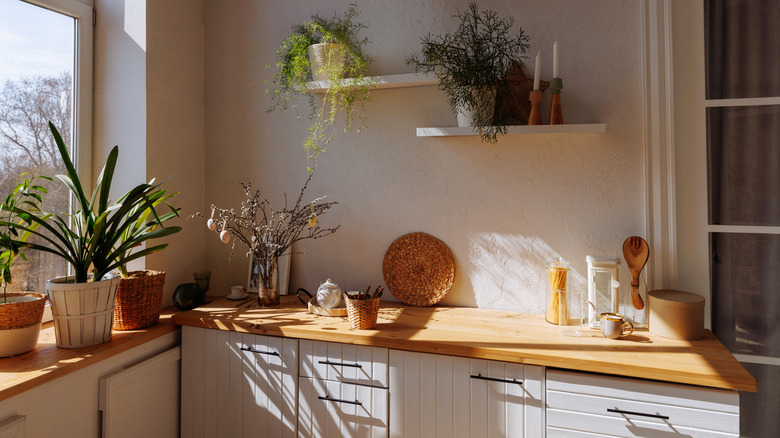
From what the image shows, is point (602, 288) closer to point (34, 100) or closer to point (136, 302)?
point (136, 302)

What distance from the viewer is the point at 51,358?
1601 mm

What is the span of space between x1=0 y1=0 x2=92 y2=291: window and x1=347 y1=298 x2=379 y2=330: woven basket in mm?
1337

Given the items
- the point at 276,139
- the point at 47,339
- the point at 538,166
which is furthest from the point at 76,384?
the point at 538,166

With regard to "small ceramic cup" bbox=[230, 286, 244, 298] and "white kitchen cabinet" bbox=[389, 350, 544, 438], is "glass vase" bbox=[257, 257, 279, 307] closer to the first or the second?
"small ceramic cup" bbox=[230, 286, 244, 298]

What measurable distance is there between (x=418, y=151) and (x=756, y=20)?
1.45 metres

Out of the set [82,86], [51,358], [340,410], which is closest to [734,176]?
[340,410]

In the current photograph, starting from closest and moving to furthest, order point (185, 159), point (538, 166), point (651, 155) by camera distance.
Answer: point (651, 155)
point (538, 166)
point (185, 159)

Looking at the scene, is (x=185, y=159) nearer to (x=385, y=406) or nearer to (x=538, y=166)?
(x=385, y=406)

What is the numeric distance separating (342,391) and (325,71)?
1419mm

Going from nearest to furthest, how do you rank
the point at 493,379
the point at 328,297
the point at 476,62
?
1. the point at 493,379
2. the point at 476,62
3. the point at 328,297

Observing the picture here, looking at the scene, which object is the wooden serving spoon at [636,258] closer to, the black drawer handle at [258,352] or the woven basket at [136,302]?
the black drawer handle at [258,352]

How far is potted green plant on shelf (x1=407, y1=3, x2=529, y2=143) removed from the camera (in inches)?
75.7

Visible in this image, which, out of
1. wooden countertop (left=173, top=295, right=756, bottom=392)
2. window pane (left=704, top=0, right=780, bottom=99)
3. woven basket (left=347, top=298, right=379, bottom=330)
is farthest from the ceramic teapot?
window pane (left=704, top=0, right=780, bottom=99)

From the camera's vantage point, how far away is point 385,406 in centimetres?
178
